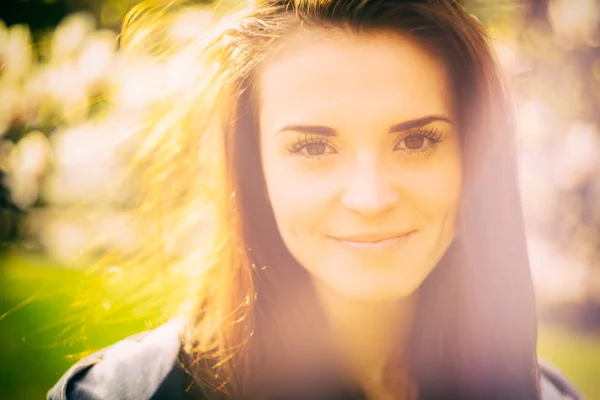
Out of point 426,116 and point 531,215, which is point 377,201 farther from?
point 531,215

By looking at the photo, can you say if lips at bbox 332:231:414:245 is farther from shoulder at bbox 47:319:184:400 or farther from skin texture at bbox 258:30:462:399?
shoulder at bbox 47:319:184:400

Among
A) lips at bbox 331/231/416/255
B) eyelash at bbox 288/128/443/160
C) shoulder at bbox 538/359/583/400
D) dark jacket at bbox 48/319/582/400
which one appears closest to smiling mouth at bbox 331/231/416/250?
lips at bbox 331/231/416/255

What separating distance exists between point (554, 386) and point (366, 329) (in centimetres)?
35

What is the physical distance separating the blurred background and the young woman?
4.4 inches

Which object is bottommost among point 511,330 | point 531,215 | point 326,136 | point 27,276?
point 27,276

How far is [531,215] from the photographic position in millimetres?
966

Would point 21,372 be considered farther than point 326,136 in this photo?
Yes

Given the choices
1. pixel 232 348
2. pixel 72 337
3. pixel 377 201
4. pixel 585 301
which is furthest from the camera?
pixel 585 301

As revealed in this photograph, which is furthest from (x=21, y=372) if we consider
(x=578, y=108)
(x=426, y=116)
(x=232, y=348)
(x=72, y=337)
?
(x=578, y=108)

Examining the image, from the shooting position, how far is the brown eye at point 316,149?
685 millimetres

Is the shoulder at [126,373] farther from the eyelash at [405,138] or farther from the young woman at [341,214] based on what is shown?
the eyelash at [405,138]

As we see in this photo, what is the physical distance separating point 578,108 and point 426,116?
0.40 meters

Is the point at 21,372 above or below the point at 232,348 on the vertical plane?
below

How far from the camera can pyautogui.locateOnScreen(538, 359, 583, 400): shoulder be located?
914 millimetres
